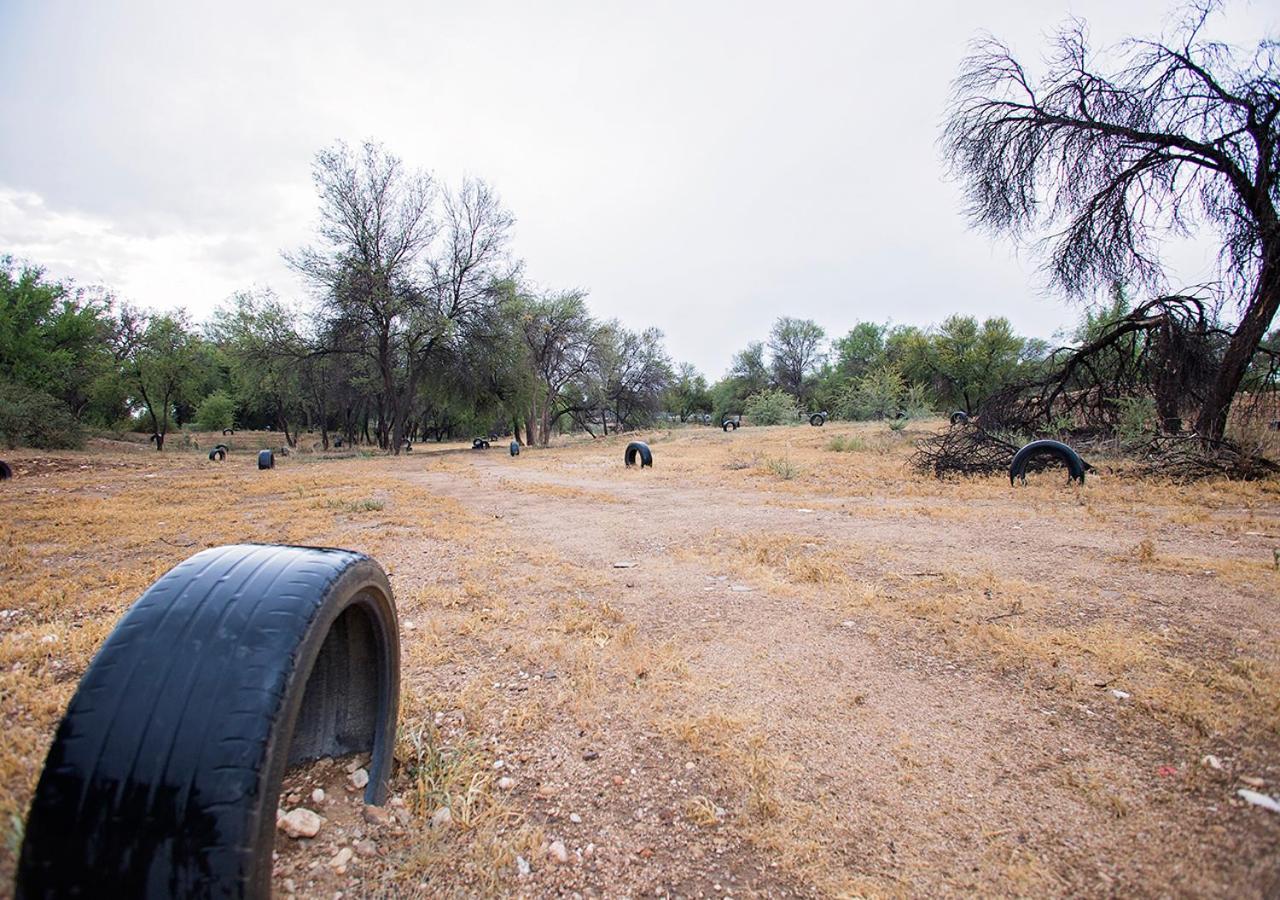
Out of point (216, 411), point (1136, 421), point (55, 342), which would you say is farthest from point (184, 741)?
point (216, 411)

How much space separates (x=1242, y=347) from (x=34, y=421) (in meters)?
32.8

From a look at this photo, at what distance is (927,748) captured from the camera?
1.91 metres

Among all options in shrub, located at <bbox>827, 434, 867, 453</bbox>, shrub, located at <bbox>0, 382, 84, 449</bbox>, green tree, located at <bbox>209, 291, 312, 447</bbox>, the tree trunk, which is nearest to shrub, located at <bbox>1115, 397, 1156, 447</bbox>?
the tree trunk

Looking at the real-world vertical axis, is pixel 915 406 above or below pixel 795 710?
above

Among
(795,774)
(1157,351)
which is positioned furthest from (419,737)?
(1157,351)

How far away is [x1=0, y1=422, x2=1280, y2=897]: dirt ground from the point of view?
4.76 feet

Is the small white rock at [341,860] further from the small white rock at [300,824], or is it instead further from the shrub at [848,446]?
the shrub at [848,446]

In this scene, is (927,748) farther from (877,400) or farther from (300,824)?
(877,400)

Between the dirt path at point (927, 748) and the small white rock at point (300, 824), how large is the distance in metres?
1.15

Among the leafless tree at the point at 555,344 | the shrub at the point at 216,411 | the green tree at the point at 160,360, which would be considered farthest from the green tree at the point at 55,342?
the leafless tree at the point at 555,344

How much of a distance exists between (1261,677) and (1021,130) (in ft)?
37.2

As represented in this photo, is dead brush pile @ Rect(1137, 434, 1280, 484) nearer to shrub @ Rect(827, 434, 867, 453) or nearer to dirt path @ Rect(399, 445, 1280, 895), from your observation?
dirt path @ Rect(399, 445, 1280, 895)

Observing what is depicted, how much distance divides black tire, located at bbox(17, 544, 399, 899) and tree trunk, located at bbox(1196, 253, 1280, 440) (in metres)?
11.2

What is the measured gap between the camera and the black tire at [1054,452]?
23.1 ft
